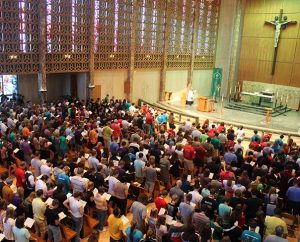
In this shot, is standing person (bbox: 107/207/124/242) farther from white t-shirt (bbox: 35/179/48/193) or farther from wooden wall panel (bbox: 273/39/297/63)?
wooden wall panel (bbox: 273/39/297/63)

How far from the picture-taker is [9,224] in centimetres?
578

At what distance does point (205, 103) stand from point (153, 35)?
551 cm

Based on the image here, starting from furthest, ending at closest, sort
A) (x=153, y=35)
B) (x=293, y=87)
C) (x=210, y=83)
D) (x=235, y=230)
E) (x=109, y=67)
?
(x=210, y=83) → (x=293, y=87) → (x=153, y=35) → (x=109, y=67) → (x=235, y=230)

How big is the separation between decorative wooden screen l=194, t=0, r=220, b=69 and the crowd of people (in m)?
13.5

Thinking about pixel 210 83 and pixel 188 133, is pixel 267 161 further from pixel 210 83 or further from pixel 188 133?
pixel 210 83

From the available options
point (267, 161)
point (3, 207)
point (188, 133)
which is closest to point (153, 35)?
point (188, 133)

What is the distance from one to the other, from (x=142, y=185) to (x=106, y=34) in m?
11.8

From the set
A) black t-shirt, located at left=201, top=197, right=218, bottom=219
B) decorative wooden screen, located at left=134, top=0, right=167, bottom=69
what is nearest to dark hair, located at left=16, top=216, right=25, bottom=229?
black t-shirt, located at left=201, top=197, right=218, bottom=219

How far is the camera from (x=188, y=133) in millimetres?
11625

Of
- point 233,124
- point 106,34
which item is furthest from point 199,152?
point 106,34

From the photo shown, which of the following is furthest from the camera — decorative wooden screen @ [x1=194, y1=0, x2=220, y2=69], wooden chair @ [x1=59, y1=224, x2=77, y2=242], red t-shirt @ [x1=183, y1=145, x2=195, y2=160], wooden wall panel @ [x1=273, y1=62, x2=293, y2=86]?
decorative wooden screen @ [x1=194, y1=0, x2=220, y2=69]

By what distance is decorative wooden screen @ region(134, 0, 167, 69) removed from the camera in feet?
67.2

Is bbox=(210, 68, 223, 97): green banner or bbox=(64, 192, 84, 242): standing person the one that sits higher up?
bbox=(210, 68, 223, 97): green banner

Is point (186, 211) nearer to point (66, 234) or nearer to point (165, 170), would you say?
point (66, 234)
